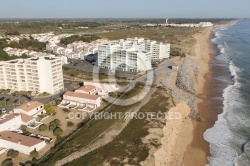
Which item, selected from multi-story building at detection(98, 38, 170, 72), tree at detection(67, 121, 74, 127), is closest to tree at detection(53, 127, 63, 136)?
tree at detection(67, 121, 74, 127)

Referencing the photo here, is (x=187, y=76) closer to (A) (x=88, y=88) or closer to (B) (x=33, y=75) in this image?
(A) (x=88, y=88)

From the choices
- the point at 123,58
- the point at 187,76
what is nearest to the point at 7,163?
the point at 123,58

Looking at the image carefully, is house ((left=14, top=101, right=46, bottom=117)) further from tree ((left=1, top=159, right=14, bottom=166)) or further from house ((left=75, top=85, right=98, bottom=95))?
tree ((left=1, top=159, right=14, bottom=166))

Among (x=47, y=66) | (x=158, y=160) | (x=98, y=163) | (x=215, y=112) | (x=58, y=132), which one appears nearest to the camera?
(x=98, y=163)

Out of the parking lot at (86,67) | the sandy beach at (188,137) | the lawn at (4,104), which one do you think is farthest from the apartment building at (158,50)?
the lawn at (4,104)

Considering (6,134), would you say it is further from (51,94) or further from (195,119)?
(195,119)

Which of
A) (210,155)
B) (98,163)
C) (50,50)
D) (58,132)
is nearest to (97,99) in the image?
(58,132)

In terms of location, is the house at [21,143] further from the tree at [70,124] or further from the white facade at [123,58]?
the white facade at [123,58]
